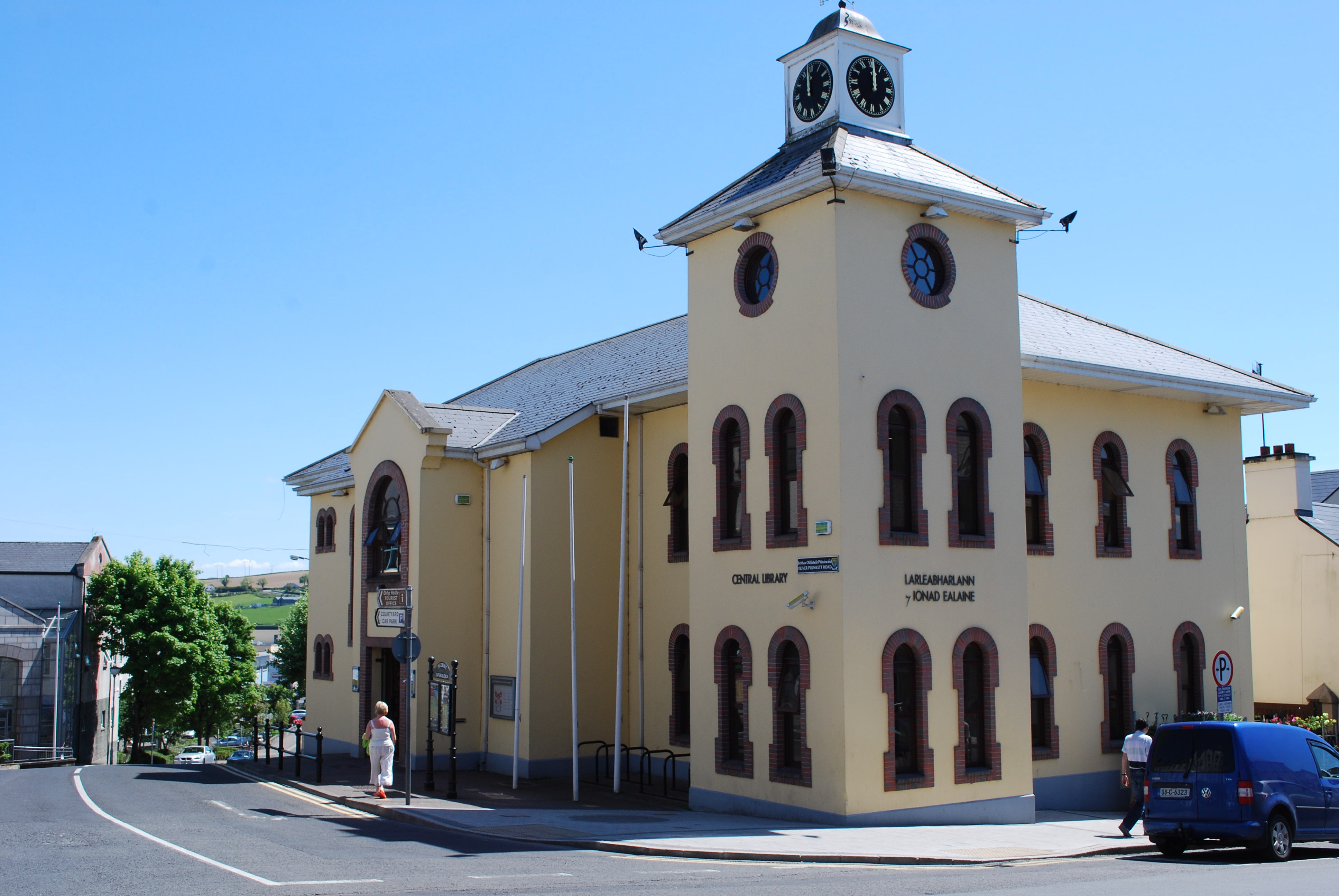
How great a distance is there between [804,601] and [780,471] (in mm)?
2060

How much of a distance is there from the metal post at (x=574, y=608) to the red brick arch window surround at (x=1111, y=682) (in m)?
9.22

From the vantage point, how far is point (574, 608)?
19.7m

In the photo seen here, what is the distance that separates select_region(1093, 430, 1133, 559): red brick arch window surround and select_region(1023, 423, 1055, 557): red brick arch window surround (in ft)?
3.91

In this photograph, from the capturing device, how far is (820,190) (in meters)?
16.6

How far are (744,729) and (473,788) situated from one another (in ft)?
17.8

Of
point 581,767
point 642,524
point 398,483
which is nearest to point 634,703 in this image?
point 581,767

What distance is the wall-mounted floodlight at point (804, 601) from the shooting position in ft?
53.2

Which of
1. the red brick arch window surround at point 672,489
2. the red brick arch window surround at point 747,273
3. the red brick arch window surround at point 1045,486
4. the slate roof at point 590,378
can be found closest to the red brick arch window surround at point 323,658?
the slate roof at point 590,378

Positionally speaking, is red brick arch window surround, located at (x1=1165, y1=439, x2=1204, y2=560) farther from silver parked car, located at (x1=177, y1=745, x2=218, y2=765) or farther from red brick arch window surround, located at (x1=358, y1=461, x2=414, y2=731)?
silver parked car, located at (x1=177, y1=745, x2=218, y2=765)

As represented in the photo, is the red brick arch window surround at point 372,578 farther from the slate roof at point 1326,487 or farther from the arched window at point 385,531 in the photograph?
the slate roof at point 1326,487

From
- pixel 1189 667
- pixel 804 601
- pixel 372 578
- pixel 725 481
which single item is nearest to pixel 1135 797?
pixel 804 601

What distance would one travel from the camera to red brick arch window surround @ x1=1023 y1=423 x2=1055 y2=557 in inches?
790

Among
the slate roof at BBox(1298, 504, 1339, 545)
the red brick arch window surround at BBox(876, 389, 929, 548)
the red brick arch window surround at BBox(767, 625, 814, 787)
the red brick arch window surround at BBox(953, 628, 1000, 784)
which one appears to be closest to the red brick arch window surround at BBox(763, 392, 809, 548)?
the red brick arch window surround at BBox(876, 389, 929, 548)

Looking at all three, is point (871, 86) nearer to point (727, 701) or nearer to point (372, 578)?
point (727, 701)
